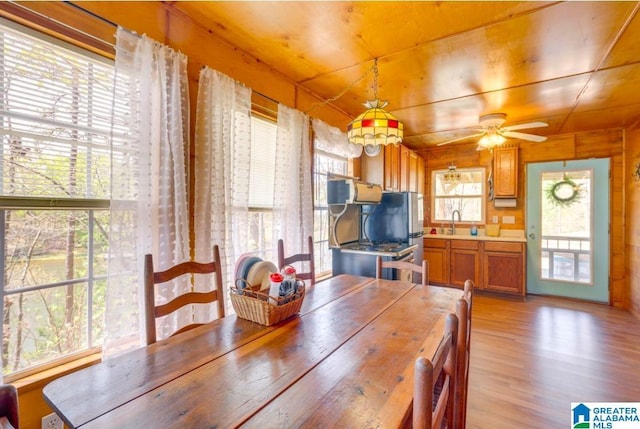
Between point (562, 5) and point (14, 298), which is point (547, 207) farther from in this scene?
point (14, 298)

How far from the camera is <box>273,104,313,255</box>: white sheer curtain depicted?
2475 millimetres

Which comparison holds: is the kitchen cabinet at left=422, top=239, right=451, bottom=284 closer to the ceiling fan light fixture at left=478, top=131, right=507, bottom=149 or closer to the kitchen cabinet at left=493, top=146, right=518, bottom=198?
the kitchen cabinet at left=493, top=146, right=518, bottom=198

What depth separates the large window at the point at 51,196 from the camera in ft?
4.02

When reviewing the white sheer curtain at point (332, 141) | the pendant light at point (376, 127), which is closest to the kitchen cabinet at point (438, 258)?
the white sheer curtain at point (332, 141)

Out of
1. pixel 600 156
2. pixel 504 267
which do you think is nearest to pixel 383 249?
pixel 504 267

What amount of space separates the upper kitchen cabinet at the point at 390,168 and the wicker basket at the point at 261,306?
8.30 ft

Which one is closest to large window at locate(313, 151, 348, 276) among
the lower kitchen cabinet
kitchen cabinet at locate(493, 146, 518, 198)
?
the lower kitchen cabinet

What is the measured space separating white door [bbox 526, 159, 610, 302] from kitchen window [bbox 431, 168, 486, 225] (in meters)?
0.68

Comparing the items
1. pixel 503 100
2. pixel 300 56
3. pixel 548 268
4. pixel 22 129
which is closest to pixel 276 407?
pixel 22 129

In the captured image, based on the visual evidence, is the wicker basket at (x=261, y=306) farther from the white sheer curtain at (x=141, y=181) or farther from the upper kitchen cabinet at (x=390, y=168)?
the upper kitchen cabinet at (x=390, y=168)

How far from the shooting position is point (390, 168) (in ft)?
12.3

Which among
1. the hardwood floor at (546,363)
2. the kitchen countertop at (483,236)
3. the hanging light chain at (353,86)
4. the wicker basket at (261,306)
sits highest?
the hanging light chain at (353,86)

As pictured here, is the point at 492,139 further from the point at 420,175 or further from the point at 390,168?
the point at 420,175

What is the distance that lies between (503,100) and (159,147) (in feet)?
10.7
